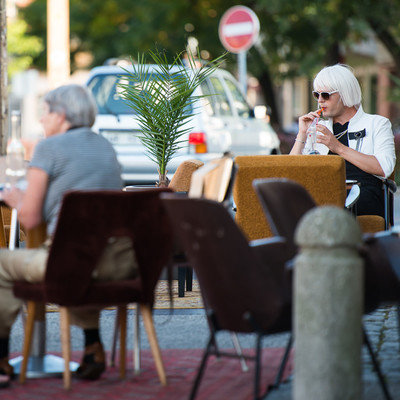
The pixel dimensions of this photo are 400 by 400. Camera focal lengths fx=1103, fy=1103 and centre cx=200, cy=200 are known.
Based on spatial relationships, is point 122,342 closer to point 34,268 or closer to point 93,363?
point 93,363

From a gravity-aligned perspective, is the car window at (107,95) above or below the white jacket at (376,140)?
above

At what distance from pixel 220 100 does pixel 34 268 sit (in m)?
9.20

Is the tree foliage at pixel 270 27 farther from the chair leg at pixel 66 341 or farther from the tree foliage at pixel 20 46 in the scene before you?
the chair leg at pixel 66 341

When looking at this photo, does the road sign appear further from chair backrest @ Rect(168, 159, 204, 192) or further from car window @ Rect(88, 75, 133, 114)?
chair backrest @ Rect(168, 159, 204, 192)

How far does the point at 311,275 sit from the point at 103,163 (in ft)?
5.32

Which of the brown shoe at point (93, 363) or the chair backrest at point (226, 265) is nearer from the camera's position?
the chair backrest at point (226, 265)

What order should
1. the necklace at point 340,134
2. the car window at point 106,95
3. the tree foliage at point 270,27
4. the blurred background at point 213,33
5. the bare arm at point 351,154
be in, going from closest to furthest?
1. the bare arm at point 351,154
2. the necklace at point 340,134
3. the car window at point 106,95
4. the blurred background at point 213,33
5. the tree foliage at point 270,27

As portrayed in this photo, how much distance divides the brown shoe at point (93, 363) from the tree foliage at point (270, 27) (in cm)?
1688

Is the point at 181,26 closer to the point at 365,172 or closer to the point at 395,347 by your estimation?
the point at 365,172

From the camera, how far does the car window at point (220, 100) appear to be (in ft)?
46.1

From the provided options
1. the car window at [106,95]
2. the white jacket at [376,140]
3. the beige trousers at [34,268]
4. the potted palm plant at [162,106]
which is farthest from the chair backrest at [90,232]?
the car window at [106,95]

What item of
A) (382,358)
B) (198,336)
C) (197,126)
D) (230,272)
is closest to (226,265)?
(230,272)

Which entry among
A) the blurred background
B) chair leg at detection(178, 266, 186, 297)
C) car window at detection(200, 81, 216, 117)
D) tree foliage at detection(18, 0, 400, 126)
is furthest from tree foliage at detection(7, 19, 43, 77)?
chair leg at detection(178, 266, 186, 297)

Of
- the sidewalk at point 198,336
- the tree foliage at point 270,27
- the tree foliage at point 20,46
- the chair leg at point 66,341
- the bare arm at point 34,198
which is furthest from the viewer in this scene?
the tree foliage at point 20,46
